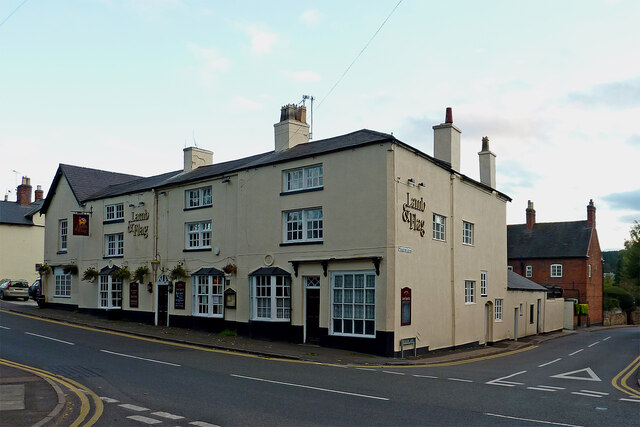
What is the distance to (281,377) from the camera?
14.8 m

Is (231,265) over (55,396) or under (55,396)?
over

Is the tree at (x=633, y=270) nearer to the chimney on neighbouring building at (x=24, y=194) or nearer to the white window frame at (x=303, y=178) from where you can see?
the white window frame at (x=303, y=178)

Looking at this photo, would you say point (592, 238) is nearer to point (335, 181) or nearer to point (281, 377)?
point (335, 181)

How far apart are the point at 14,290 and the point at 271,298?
29927 millimetres

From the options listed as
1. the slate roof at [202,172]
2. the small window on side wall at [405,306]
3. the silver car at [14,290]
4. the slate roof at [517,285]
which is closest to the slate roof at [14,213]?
the silver car at [14,290]

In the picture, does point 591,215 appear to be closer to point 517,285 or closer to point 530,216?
point 530,216

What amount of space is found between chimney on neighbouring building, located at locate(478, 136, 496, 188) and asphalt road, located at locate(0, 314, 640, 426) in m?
11.8

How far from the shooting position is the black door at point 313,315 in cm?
2319

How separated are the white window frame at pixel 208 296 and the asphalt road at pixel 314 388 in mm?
4880

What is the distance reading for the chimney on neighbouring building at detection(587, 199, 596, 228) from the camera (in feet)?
194

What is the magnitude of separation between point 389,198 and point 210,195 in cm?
1062

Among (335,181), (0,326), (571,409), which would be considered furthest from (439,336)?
(0,326)

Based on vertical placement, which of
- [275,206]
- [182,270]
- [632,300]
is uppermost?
[275,206]

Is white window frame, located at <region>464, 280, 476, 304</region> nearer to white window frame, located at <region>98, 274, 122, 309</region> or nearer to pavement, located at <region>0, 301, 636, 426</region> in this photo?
pavement, located at <region>0, 301, 636, 426</region>
